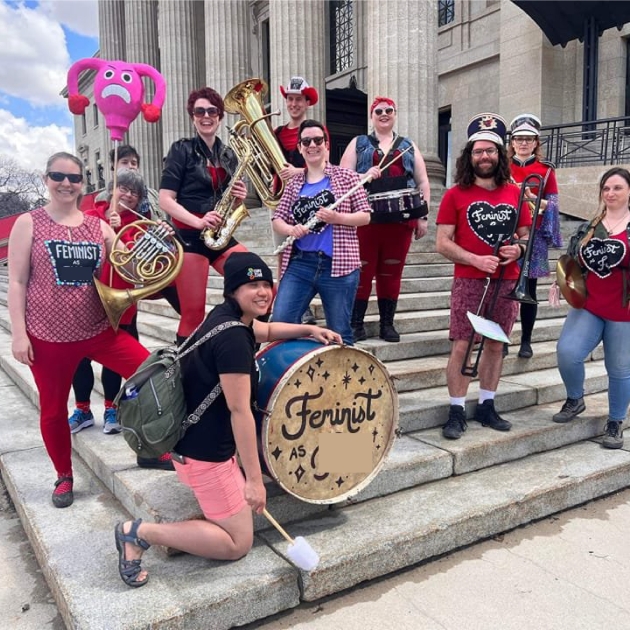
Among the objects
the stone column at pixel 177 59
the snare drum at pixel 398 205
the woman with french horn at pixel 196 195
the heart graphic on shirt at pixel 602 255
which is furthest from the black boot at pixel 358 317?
the stone column at pixel 177 59

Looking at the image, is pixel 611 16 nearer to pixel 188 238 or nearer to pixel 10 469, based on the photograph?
pixel 188 238

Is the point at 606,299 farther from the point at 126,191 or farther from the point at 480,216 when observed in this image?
the point at 126,191

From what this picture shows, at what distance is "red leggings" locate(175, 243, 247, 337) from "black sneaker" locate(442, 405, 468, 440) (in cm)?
186

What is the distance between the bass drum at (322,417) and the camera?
2756 millimetres

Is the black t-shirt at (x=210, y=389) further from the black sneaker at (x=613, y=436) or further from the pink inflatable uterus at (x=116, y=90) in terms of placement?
the black sneaker at (x=613, y=436)

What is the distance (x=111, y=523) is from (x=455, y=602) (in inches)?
72.9

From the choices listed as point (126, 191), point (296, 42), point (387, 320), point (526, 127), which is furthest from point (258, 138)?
point (296, 42)

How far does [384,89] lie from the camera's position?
9.73m

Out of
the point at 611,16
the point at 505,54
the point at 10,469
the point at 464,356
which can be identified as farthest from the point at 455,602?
the point at 505,54

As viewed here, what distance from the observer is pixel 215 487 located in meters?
2.61

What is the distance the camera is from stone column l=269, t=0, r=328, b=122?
11.4 metres

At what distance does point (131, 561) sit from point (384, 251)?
10.8ft

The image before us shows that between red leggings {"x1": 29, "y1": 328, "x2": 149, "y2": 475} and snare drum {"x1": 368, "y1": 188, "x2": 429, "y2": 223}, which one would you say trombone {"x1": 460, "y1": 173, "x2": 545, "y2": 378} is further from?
red leggings {"x1": 29, "y1": 328, "x2": 149, "y2": 475}

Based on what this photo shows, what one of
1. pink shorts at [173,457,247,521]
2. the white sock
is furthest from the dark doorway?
pink shorts at [173,457,247,521]
